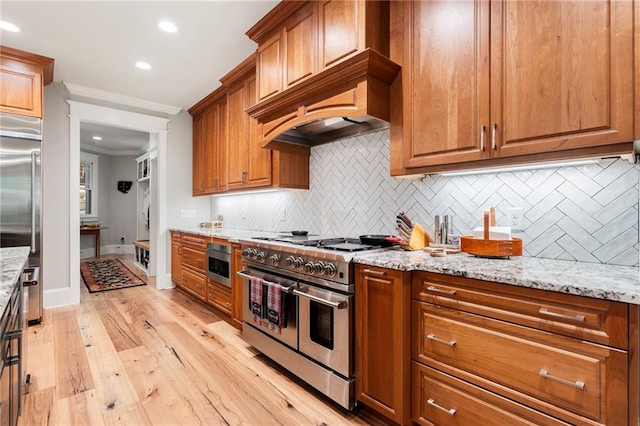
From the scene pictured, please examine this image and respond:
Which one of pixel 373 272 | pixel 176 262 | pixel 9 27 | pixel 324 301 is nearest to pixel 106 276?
pixel 176 262

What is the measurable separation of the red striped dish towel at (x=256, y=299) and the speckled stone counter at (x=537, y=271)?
3.07 ft

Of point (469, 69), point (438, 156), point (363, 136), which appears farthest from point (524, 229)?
point (363, 136)

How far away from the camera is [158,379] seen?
2096 mm

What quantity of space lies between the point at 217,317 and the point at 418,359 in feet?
8.03

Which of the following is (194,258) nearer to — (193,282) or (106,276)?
(193,282)

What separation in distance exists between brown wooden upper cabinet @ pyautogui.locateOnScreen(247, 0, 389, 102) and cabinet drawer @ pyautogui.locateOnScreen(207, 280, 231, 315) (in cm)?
190

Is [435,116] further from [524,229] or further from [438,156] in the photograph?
[524,229]

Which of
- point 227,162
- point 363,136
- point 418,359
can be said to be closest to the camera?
point 418,359

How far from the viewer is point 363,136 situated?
2596mm

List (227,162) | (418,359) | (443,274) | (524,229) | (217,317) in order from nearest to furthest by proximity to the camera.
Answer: (443,274)
(418,359)
(524,229)
(217,317)
(227,162)

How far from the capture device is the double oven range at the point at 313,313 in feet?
5.69

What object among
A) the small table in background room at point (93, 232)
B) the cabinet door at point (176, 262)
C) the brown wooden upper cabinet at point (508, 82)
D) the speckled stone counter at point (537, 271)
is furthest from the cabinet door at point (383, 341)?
the small table in background room at point (93, 232)

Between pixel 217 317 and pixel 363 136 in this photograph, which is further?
pixel 217 317

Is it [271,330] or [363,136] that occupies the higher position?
[363,136]
